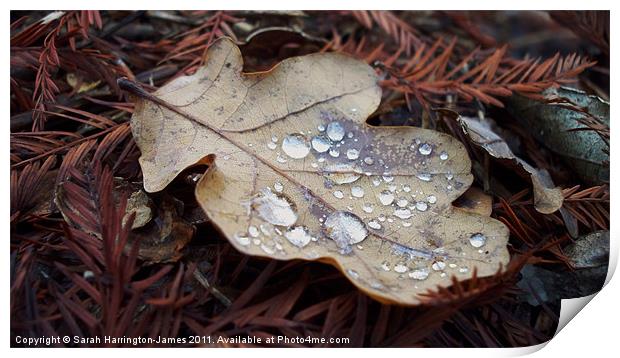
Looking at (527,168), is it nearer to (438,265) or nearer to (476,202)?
(476,202)

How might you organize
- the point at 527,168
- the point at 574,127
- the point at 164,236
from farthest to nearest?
1. the point at 574,127
2. the point at 527,168
3. the point at 164,236

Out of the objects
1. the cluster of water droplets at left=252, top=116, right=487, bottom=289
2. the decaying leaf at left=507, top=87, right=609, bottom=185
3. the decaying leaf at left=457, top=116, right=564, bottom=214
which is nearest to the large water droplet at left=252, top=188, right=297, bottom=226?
the cluster of water droplets at left=252, top=116, right=487, bottom=289

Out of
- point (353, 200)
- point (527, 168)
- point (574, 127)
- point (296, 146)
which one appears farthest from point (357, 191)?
point (574, 127)

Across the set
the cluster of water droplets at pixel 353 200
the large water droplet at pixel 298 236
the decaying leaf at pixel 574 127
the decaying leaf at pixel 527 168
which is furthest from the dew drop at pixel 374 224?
the decaying leaf at pixel 574 127

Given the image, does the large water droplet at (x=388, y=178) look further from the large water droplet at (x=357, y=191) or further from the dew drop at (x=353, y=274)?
the dew drop at (x=353, y=274)
